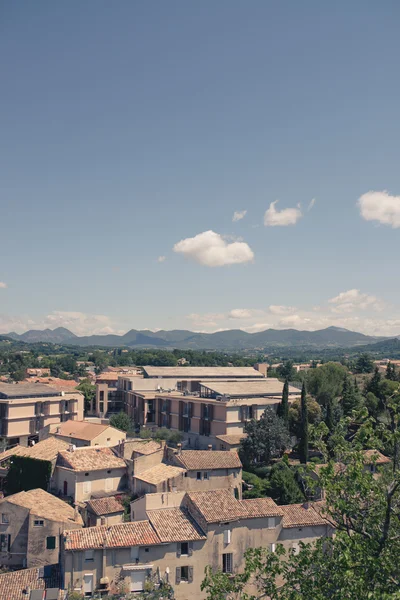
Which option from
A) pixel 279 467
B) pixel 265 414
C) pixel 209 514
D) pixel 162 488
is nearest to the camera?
pixel 209 514

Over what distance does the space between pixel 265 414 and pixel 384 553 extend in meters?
46.4

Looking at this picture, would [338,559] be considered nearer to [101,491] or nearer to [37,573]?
[37,573]

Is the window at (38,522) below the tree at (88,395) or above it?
below

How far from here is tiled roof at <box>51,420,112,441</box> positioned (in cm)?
6047

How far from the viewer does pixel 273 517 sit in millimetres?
36062

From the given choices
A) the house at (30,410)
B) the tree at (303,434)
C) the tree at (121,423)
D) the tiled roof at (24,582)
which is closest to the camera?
the tiled roof at (24,582)

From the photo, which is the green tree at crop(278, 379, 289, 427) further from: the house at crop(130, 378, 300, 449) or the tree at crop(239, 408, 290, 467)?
the tree at crop(239, 408, 290, 467)

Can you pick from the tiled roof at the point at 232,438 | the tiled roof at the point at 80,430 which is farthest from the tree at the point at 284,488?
the tiled roof at the point at 80,430

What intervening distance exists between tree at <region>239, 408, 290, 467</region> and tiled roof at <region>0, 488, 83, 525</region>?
22.5 metres

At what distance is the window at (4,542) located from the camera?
1506 inches

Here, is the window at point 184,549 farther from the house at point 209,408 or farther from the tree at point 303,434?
the house at point 209,408

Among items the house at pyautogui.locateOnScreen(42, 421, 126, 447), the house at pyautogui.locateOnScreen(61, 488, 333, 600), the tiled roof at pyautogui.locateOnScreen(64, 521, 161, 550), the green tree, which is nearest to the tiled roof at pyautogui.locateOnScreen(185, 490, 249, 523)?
the house at pyautogui.locateOnScreen(61, 488, 333, 600)

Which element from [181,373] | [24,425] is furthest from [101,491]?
[181,373]

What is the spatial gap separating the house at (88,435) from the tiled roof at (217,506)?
82.1 ft
